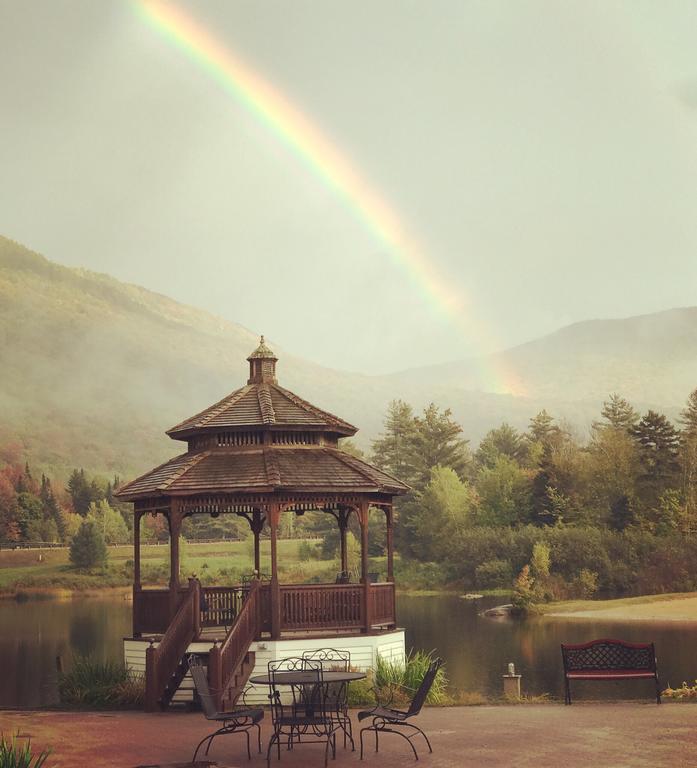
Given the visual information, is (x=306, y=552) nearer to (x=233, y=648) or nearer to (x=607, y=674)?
(x=233, y=648)

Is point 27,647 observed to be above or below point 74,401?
below

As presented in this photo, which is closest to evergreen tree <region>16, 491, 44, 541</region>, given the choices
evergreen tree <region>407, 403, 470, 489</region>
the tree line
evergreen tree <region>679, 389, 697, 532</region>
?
evergreen tree <region>407, 403, 470, 489</region>

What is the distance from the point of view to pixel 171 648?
21875 mm

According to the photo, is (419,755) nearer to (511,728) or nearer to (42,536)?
(511,728)

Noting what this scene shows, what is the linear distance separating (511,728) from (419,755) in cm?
244

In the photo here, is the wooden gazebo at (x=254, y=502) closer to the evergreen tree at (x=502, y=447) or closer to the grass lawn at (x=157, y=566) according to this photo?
the grass lawn at (x=157, y=566)

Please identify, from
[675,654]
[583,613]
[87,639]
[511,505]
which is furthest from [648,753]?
[511,505]

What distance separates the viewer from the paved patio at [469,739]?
1455 cm

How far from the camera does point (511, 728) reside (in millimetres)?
16984

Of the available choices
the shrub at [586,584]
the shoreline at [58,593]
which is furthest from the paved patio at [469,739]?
the shoreline at [58,593]

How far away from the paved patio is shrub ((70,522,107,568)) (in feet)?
264

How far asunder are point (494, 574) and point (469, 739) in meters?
62.2

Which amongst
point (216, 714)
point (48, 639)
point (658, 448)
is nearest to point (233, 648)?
point (216, 714)

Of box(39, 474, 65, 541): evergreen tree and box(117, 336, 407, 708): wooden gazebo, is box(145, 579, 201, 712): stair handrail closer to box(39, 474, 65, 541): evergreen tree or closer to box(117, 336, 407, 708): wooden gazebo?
box(117, 336, 407, 708): wooden gazebo
